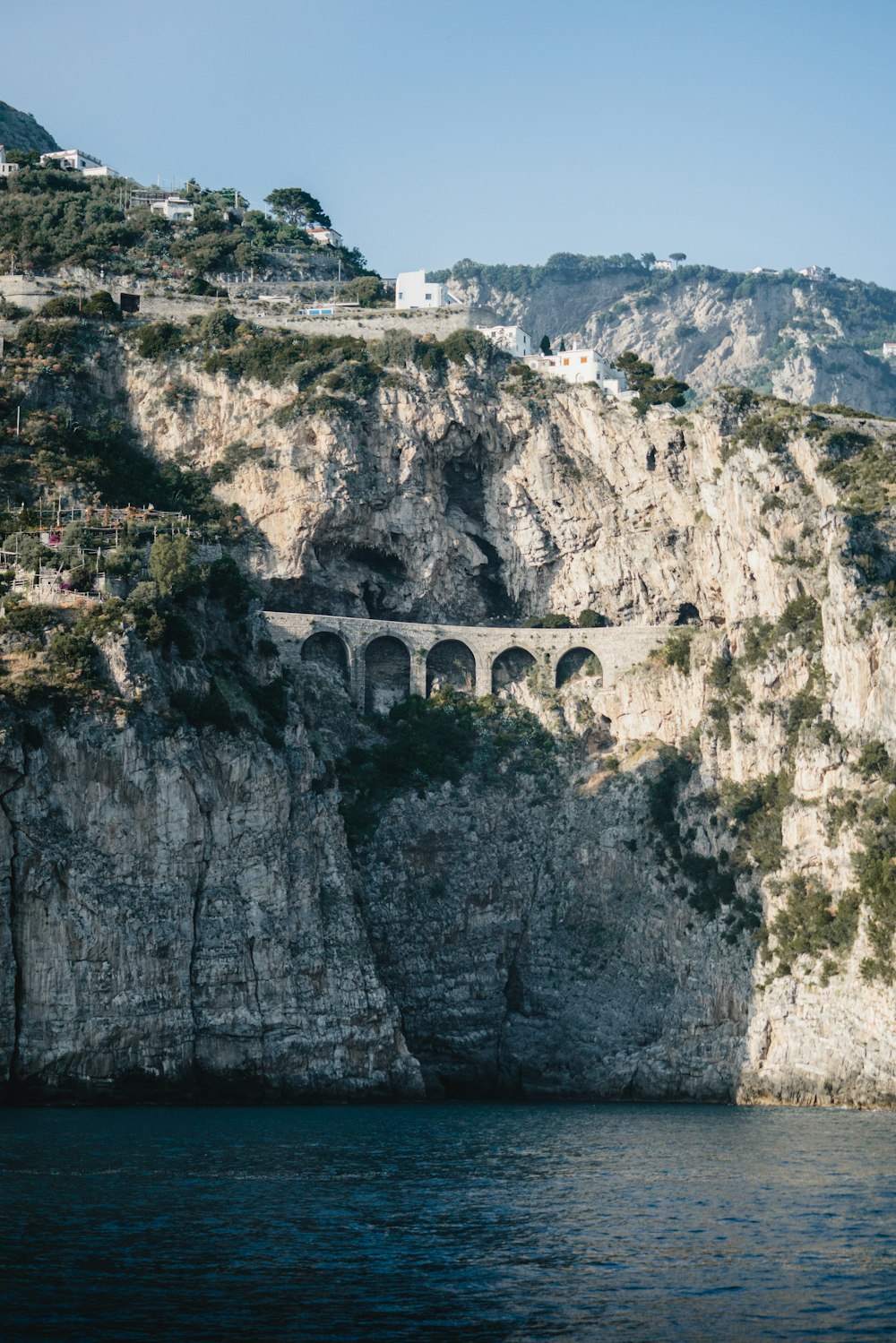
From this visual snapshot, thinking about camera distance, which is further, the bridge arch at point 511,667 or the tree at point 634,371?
the tree at point 634,371

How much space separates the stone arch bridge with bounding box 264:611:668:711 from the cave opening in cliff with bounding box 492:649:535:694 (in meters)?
0.04

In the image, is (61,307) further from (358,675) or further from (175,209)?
(358,675)

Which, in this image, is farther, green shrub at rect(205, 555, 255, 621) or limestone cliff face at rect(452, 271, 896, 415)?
limestone cliff face at rect(452, 271, 896, 415)

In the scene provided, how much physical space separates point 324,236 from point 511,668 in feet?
137

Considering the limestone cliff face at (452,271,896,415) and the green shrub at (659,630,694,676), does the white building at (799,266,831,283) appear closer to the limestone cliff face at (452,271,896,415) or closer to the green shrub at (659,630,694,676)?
the limestone cliff face at (452,271,896,415)

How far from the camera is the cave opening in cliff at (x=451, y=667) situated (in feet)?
274

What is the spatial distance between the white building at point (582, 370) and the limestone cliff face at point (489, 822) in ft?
7.41

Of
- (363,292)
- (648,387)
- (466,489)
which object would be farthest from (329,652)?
(363,292)

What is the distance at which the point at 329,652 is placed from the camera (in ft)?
269

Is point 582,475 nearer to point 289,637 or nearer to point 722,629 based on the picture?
point 722,629

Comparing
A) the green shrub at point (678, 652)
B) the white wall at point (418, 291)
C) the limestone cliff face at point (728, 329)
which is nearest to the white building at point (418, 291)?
the white wall at point (418, 291)

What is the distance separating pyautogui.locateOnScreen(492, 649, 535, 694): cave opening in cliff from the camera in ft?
274

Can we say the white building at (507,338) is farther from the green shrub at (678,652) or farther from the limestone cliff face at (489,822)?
the green shrub at (678,652)

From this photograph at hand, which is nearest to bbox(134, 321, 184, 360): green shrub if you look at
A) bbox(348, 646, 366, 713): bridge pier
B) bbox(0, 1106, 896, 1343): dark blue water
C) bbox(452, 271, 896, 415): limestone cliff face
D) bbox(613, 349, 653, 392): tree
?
bbox(348, 646, 366, 713): bridge pier
